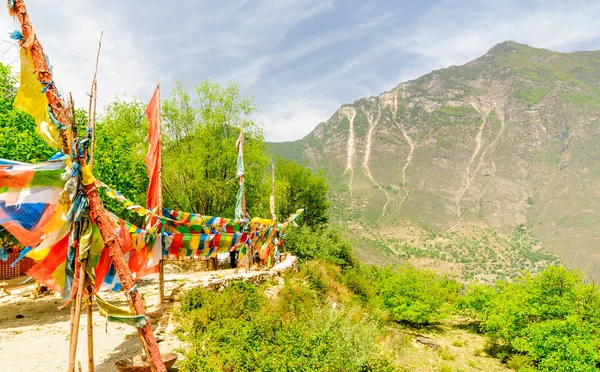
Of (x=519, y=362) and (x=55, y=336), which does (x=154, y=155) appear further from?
(x=519, y=362)

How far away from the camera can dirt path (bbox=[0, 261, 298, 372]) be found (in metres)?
7.84

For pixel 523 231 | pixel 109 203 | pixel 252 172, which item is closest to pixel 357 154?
pixel 523 231

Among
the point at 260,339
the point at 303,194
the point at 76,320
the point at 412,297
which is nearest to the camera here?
the point at 76,320

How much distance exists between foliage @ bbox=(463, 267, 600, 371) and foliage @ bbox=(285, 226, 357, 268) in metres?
11.6

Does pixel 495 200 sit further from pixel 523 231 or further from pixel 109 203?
pixel 109 203

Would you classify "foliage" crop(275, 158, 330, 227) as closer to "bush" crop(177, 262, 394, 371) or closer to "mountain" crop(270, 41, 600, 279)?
"bush" crop(177, 262, 394, 371)

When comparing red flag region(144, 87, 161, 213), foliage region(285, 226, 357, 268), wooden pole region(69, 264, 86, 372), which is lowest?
foliage region(285, 226, 357, 268)

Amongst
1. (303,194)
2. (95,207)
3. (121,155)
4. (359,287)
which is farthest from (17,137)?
(303,194)

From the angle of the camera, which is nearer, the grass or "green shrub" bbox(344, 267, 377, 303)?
"green shrub" bbox(344, 267, 377, 303)

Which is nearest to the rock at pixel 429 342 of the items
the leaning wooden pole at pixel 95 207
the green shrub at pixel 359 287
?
the green shrub at pixel 359 287

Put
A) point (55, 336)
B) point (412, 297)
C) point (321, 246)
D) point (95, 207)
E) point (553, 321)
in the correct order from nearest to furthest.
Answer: point (95, 207)
point (55, 336)
point (553, 321)
point (412, 297)
point (321, 246)

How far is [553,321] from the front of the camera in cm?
1424

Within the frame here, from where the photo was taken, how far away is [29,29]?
5.34 metres

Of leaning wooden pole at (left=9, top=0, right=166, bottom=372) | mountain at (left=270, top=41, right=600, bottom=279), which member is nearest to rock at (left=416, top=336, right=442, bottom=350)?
leaning wooden pole at (left=9, top=0, right=166, bottom=372)
